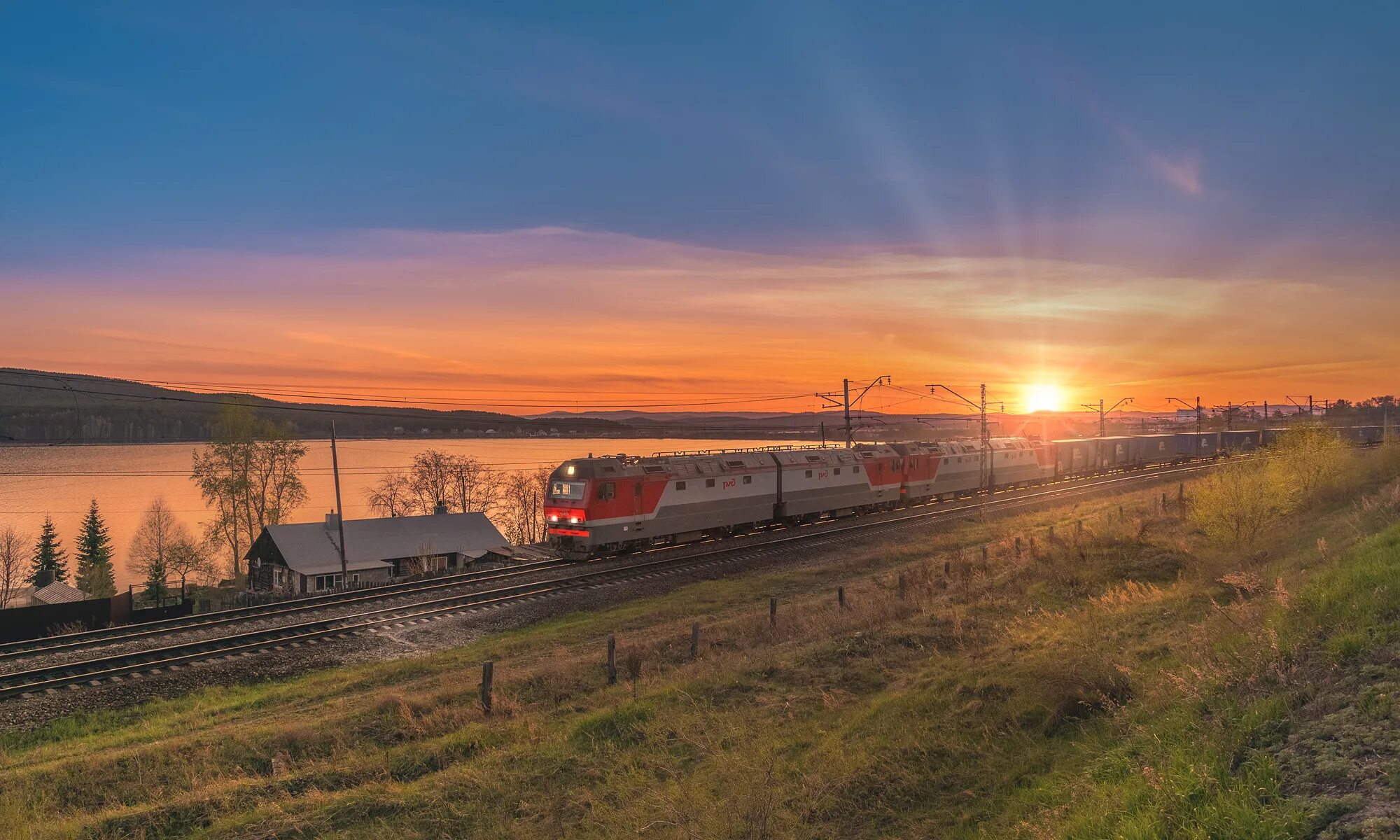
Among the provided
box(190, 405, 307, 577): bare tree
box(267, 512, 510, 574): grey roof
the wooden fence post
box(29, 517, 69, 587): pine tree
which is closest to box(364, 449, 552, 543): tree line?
box(190, 405, 307, 577): bare tree

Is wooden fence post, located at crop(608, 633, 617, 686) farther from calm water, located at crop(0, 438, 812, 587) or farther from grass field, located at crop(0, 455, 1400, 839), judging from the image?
calm water, located at crop(0, 438, 812, 587)

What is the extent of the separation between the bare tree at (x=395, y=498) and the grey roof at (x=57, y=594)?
30285mm

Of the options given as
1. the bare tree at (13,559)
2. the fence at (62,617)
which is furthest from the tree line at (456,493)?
the fence at (62,617)

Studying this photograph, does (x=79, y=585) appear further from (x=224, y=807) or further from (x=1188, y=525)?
(x=1188, y=525)

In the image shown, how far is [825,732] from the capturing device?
39.3 feet

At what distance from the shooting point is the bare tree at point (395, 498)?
8719 cm

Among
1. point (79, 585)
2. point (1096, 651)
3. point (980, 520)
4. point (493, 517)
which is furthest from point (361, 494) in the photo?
point (1096, 651)

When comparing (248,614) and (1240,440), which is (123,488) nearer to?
(248,614)

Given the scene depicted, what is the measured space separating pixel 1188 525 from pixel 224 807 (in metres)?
34.4

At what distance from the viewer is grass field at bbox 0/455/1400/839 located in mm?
7887

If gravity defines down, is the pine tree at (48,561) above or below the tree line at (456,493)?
below

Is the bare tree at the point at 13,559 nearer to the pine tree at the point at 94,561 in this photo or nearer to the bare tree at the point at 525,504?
the pine tree at the point at 94,561

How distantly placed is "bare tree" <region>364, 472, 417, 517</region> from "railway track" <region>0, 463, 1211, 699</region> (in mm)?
61598

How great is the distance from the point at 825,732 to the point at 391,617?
17374mm
